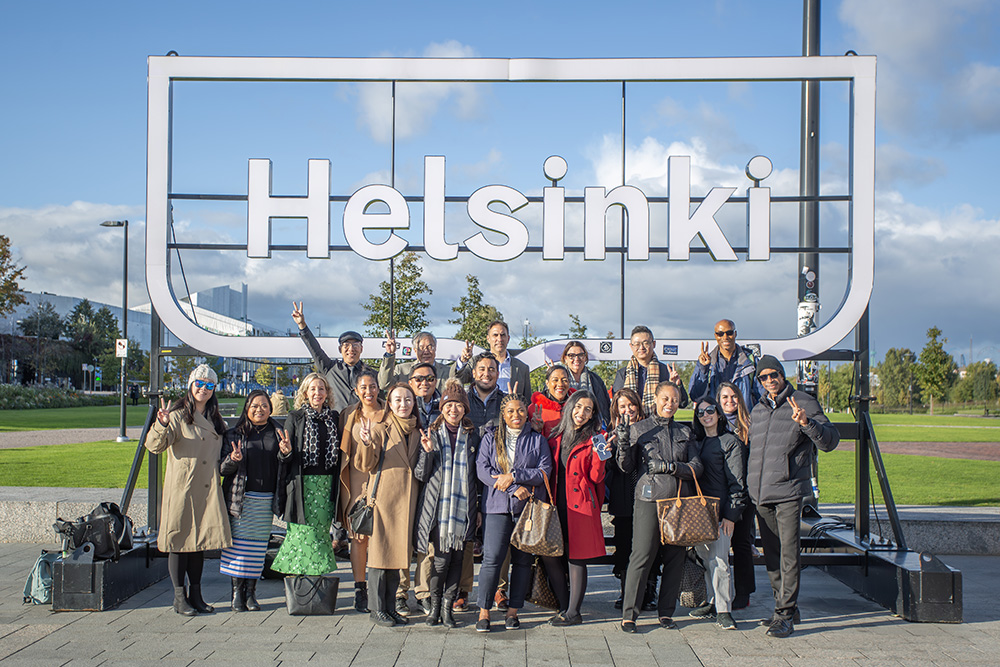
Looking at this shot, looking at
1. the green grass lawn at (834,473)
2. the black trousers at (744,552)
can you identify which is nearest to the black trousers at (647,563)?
the black trousers at (744,552)

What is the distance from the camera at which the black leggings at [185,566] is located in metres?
5.77

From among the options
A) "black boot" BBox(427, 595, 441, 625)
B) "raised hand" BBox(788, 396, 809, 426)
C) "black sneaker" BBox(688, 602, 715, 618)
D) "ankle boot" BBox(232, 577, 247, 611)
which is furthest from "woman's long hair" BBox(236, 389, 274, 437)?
"raised hand" BBox(788, 396, 809, 426)

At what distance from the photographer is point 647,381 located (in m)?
6.29

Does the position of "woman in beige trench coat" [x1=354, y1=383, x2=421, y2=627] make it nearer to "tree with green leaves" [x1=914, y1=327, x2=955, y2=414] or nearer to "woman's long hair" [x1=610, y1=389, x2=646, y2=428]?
"woman's long hair" [x1=610, y1=389, x2=646, y2=428]

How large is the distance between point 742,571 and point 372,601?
9.54 feet

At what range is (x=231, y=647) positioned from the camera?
16.4 ft

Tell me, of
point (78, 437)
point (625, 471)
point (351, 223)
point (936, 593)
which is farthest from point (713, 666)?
point (78, 437)

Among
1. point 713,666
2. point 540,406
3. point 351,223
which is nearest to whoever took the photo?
point 713,666

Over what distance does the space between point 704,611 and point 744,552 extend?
568 millimetres

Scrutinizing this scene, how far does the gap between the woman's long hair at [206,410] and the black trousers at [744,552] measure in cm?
410

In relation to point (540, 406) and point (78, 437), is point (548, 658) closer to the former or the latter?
point (540, 406)

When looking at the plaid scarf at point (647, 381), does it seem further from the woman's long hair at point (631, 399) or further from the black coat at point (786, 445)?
the black coat at point (786, 445)

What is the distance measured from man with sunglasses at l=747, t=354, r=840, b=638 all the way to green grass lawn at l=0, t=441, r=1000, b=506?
587 cm

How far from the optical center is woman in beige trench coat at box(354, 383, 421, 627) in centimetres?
552
